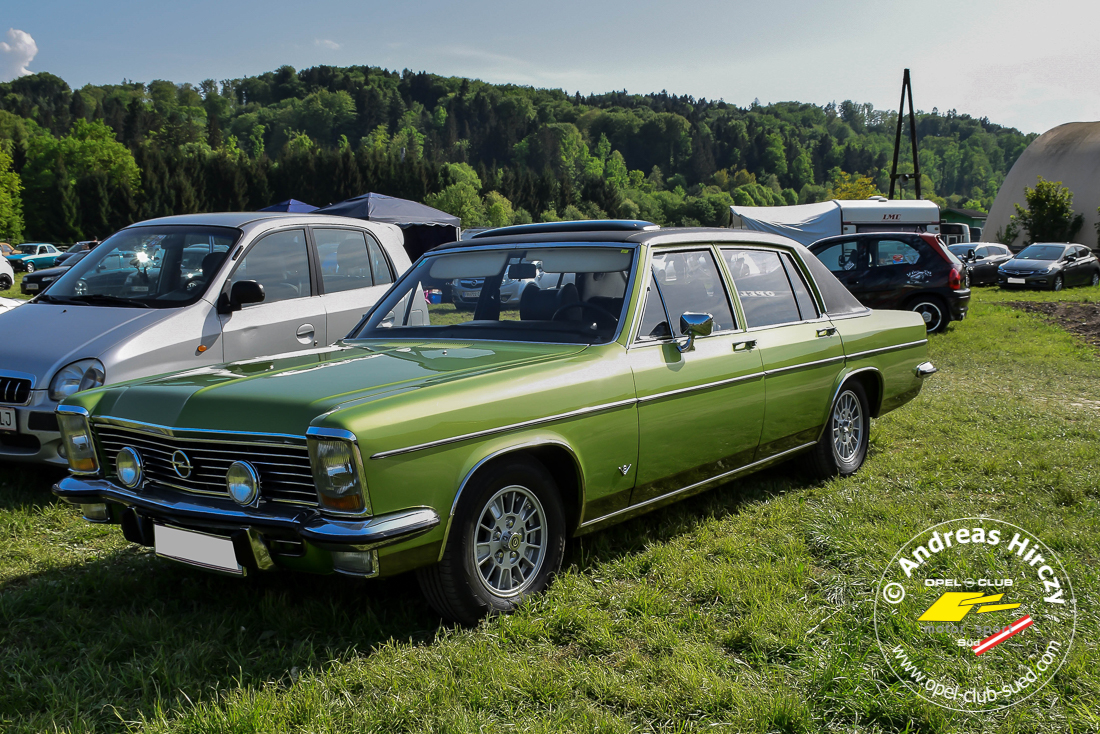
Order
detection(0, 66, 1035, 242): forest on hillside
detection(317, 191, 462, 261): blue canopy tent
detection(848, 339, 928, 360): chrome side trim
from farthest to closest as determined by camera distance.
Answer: detection(0, 66, 1035, 242): forest on hillside, detection(317, 191, 462, 261): blue canopy tent, detection(848, 339, 928, 360): chrome side trim

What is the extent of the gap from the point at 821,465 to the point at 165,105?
173m

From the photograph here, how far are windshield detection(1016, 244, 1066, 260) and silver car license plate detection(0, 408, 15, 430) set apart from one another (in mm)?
28419

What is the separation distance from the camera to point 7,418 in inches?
201

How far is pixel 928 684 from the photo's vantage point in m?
2.86

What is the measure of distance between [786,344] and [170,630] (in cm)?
344

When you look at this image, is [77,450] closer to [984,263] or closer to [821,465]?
[821,465]

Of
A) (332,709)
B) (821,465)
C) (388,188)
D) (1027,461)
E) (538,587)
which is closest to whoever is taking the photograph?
(332,709)

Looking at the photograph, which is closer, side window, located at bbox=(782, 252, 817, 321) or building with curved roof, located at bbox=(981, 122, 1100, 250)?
side window, located at bbox=(782, 252, 817, 321)

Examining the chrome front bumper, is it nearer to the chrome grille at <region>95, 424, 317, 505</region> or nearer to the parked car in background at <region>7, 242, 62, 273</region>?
the chrome grille at <region>95, 424, 317, 505</region>

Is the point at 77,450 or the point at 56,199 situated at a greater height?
the point at 56,199

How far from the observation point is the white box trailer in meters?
23.9

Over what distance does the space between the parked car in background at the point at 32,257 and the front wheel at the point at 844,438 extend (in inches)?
1716

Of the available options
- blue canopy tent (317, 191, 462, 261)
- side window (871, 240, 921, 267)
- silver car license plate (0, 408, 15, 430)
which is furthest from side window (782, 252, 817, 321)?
blue canopy tent (317, 191, 462, 261)

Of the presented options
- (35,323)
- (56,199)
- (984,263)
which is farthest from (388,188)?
(35,323)
